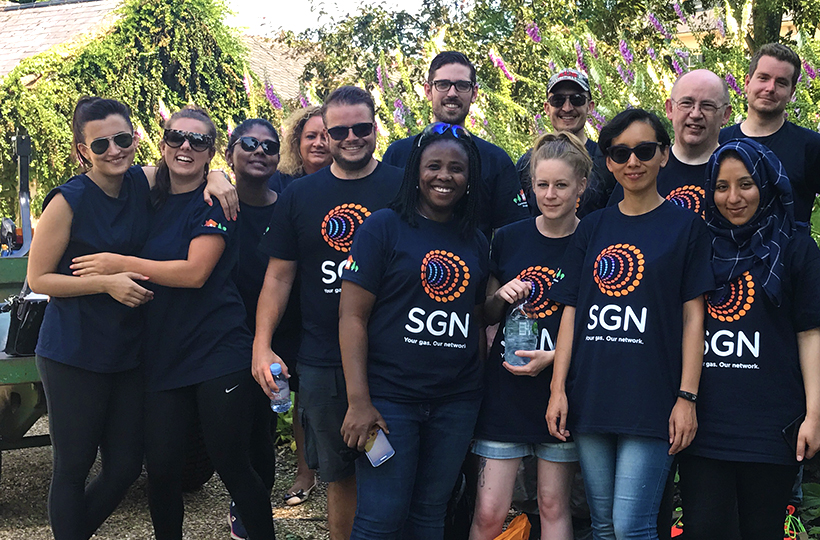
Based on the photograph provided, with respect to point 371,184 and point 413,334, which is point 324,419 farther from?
point 371,184

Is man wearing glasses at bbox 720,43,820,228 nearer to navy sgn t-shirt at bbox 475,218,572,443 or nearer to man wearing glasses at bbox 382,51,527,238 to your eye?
man wearing glasses at bbox 382,51,527,238

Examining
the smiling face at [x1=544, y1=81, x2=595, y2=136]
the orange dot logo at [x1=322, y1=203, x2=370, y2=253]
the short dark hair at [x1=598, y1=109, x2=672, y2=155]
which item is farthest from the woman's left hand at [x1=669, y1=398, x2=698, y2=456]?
the smiling face at [x1=544, y1=81, x2=595, y2=136]

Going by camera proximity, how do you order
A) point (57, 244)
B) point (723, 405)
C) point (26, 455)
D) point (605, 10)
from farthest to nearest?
point (605, 10) < point (26, 455) < point (57, 244) < point (723, 405)

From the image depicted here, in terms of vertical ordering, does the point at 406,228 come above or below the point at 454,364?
above

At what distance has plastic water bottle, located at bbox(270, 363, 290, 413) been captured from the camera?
3480 millimetres

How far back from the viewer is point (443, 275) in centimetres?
315

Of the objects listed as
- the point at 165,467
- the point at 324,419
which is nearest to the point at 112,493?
the point at 165,467

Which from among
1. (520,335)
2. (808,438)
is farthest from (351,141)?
(808,438)

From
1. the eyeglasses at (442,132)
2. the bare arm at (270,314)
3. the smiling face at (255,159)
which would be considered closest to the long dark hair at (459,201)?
the eyeglasses at (442,132)

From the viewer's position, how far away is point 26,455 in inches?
242

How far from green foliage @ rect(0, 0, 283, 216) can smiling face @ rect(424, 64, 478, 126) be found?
40.4ft

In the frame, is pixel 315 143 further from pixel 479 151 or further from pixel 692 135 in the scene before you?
pixel 692 135

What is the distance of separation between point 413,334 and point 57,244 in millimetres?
1518

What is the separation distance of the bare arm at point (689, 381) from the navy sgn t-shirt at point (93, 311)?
2.17 meters
